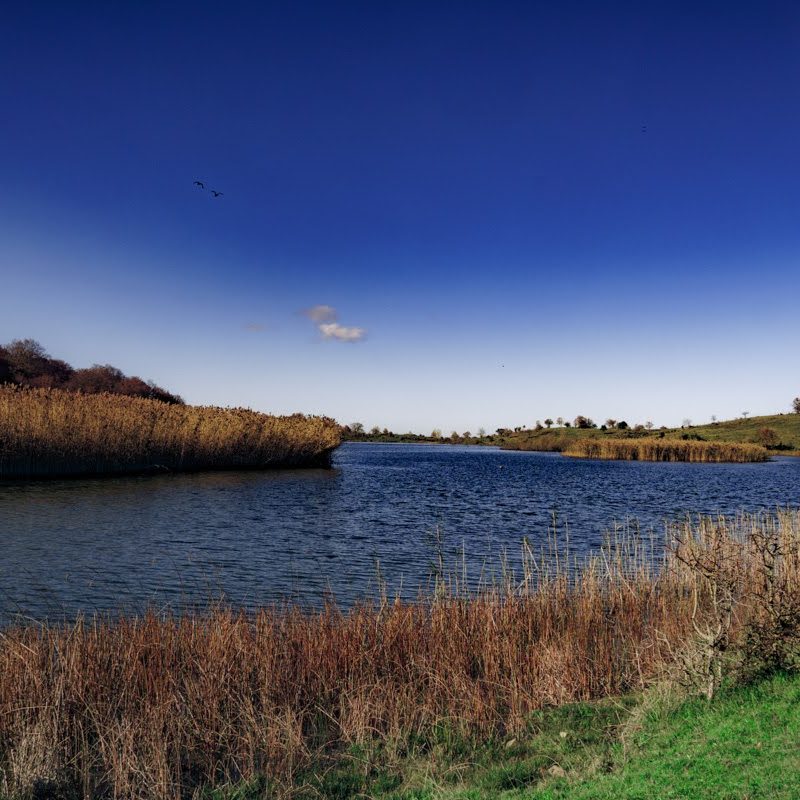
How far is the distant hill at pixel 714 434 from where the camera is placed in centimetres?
8556

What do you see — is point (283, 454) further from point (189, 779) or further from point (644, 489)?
point (189, 779)

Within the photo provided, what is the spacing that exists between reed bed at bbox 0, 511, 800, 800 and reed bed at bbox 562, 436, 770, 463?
218 feet

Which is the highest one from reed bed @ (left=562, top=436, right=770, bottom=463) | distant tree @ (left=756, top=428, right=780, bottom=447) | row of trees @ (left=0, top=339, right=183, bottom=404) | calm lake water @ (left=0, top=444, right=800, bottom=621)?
row of trees @ (left=0, top=339, right=183, bottom=404)

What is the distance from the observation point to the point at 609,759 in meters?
5.30

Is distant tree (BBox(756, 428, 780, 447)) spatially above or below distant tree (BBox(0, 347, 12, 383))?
below

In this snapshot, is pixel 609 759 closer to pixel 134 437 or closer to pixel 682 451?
pixel 134 437

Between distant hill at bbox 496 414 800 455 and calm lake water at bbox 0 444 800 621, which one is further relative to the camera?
distant hill at bbox 496 414 800 455

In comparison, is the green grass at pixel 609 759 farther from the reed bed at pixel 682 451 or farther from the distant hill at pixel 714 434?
the distant hill at pixel 714 434

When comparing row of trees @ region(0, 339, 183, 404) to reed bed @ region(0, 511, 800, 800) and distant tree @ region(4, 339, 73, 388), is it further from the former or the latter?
reed bed @ region(0, 511, 800, 800)

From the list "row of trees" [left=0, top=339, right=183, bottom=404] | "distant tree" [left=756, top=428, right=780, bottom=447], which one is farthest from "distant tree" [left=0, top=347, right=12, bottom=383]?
"distant tree" [left=756, top=428, right=780, bottom=447]

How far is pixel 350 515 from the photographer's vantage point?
75.6ft

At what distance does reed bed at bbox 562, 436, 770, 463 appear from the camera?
6869cm

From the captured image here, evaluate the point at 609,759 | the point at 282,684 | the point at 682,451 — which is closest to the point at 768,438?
the point at 682,451

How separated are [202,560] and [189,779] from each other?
9445mm
